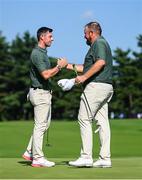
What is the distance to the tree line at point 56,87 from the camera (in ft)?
276

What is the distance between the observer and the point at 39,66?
26.6 feet

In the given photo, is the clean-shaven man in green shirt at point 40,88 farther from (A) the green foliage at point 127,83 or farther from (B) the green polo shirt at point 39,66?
(A) the green foliage at point 127,83

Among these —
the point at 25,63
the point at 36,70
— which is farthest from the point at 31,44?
the point at 36,70

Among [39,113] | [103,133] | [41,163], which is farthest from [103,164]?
[39,113]

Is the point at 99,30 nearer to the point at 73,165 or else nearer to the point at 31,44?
the point at 73,165

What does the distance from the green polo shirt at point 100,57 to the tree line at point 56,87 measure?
73.8 m

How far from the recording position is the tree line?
8400 cm

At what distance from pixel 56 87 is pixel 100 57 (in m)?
75.0

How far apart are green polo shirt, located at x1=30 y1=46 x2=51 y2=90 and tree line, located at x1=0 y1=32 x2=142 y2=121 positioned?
7352 centimetres

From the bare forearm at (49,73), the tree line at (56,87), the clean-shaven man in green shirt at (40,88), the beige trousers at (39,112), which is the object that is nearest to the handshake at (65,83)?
the clean-shaven man in green shirt at (40,88)

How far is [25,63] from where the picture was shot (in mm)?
86875

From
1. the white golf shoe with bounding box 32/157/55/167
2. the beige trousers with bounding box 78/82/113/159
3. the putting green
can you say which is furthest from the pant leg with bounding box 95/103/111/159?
the white golf shoe with bounding box 32/157/55/167

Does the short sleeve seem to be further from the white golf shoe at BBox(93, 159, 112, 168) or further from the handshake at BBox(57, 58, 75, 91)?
the white golf shoe at BBox(93, 159, 112, 168)

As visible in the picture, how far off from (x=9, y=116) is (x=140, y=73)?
22.3 metres
